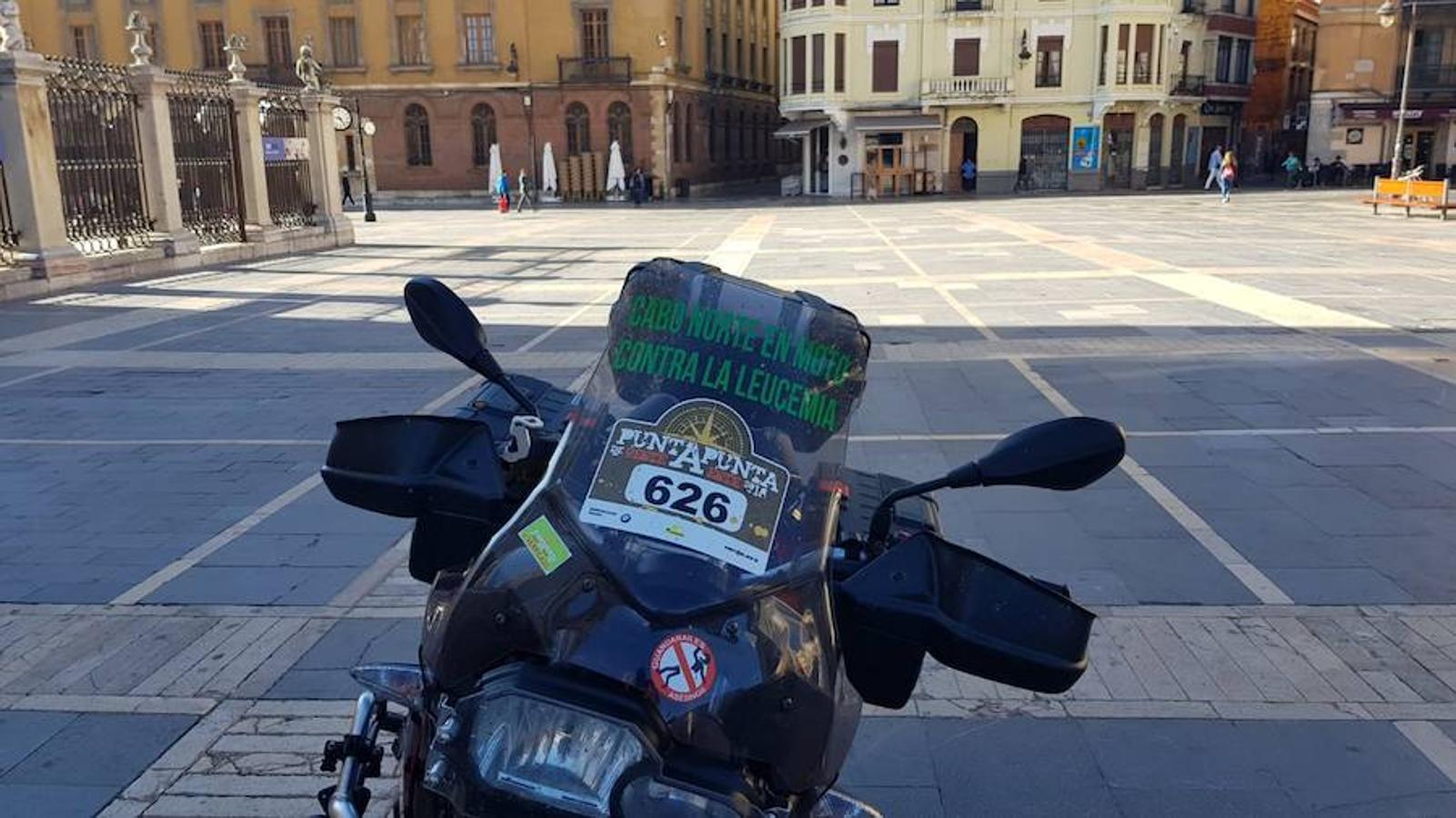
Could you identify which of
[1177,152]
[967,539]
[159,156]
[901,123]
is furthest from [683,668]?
[1177,152]

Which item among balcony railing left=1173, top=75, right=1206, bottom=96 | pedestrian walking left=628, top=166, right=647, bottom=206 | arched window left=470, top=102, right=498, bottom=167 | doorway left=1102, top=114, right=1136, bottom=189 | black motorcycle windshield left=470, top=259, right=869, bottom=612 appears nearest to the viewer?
black motorcycle windshield left=470, top=259, right=869, bottom=612

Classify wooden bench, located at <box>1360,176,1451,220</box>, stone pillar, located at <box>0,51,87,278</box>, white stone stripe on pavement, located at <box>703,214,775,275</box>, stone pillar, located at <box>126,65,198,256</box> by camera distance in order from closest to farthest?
stone pillar, located at <box>0,51,87,278</box>, stone pillar, located at <box>126,65,198,256</box>, white stone stripe on pavement, located at <box>703,214,775,275</box>, wooden bench, located at <box>1360,176,1451,220</box>

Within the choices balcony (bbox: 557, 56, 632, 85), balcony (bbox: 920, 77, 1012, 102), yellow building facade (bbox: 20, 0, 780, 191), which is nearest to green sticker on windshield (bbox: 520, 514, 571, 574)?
yellow building facade (bbox: 20, 0, 780, 191)

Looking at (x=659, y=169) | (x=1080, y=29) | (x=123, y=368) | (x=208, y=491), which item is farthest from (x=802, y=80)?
(x=208, y=491)

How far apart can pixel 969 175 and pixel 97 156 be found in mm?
36737

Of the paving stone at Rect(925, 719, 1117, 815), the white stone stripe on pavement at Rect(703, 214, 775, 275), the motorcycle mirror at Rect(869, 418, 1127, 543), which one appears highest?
the motorcycle mirror at Rect(869, 418, 1127, 543)

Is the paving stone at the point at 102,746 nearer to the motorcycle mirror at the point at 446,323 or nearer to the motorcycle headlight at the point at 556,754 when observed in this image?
the motorcycle mirror at the point at 446,323

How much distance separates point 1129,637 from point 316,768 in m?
3.11

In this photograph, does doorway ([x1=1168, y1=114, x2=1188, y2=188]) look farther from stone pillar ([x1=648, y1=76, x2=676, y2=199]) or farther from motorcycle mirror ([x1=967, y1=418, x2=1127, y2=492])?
motorcycle mirror ([x1=967, y1=418, x2=1127, y2=492])

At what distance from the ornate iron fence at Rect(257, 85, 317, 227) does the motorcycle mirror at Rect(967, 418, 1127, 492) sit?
22575 millimetres

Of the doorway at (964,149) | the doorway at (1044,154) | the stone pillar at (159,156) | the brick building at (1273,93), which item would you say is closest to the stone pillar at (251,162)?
the stone pillar at (159,156)

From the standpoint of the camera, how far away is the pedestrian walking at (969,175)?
47688 millimetres

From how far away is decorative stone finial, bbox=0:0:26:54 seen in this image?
50.9 ft

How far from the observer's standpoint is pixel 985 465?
6.56 feet
